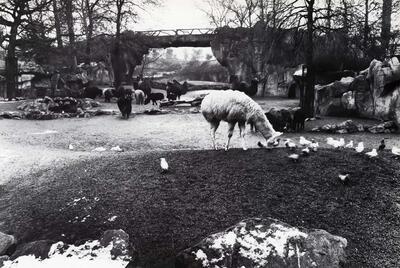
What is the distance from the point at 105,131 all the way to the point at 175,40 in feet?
66.9

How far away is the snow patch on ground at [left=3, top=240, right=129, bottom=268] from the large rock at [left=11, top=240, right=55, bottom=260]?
0.07 m

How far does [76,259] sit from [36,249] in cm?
67

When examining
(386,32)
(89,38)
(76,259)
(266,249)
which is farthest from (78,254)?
(89,38)

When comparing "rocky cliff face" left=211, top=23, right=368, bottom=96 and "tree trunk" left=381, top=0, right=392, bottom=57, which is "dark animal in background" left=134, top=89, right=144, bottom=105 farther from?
"tree trunk" left=381, top=0, right=392, bottom=57

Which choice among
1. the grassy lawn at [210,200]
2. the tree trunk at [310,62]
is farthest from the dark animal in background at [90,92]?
the grassy lawn at [210,200]

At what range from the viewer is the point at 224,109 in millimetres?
8461

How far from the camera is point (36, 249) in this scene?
555 cm

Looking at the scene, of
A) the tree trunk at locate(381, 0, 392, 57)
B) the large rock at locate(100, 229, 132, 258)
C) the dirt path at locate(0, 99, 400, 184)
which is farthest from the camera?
the tree trunk at locate(381, 0, 392, 57)

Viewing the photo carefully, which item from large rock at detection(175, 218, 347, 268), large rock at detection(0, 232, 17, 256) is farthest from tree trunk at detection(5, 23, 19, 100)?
large rock at detection(175, 218, 347, 268)

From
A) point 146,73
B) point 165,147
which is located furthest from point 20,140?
point 146,73

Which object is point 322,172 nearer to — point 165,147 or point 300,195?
point 300,195

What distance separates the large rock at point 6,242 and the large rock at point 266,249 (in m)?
2.65

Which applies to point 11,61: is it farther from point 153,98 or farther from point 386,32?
point 386,32

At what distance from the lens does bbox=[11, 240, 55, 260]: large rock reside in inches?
215
